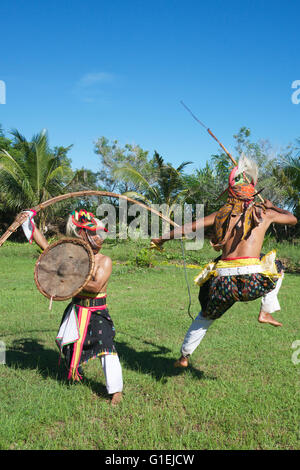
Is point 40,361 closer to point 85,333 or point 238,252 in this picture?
point 85,333

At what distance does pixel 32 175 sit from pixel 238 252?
18.9 meters

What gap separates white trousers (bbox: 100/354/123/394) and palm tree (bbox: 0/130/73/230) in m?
17.8

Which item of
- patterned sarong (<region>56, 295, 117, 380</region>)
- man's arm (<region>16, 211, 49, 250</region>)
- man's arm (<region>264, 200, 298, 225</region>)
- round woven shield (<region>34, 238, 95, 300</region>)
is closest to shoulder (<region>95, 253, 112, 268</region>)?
round woven shield (<region>34, 238, 95, 300</region>)

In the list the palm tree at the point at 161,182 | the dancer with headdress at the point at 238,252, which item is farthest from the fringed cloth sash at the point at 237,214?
the palm tree at the point at 161,182

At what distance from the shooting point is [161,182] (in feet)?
69.4

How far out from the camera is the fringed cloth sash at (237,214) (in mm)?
3883

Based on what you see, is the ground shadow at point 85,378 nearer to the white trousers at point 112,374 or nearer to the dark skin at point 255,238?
the white trousers at point 112,374

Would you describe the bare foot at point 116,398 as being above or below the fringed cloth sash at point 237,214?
below

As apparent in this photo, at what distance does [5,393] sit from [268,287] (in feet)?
9.86

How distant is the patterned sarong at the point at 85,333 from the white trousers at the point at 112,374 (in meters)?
0.07

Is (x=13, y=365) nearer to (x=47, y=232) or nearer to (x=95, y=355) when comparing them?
(x=95, y=355)

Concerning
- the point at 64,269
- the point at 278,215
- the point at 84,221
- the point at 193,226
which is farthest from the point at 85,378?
the point at 278,215

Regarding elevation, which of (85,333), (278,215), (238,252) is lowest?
(85,333)

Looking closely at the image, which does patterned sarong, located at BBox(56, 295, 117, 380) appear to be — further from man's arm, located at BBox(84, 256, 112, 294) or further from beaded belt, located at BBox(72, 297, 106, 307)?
man's arm, located at BBox(84, 256, 112, 294)
